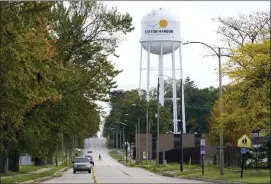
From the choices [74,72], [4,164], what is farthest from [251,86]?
[4,164]

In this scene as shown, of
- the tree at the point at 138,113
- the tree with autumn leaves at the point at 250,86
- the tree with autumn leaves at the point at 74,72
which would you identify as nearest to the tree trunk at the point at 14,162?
the tree with autumn leaves at the point at 74,72

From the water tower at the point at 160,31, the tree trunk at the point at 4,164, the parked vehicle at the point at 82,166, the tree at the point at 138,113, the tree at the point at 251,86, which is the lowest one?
the parked vehicle at the point at 82,166

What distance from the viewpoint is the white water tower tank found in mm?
88312

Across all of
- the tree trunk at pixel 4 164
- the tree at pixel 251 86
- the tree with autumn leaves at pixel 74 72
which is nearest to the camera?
the tree at pixel 251 86

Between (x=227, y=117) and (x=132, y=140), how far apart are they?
402 feet

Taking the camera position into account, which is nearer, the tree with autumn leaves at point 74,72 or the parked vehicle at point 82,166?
the tree with autumn leaves at point 74,72

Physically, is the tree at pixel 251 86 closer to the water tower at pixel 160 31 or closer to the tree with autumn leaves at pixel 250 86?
the tree with autumn leaves at pixel 250 86

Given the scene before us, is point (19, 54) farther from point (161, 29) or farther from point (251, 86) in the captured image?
point (161, 29)

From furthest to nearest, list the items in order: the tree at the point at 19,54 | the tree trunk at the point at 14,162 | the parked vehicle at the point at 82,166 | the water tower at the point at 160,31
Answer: the water tower at the point at 160,31 < the parked vehicle at the point at 82,166 < the tree trunk at the point at 14,162 < the tree at the point at 19,54

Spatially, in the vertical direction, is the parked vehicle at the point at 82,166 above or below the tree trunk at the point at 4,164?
below

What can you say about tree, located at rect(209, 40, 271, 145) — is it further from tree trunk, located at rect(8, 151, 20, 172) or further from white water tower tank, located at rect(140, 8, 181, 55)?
white water tower tank, located at rect(140, 8, 181, 55)

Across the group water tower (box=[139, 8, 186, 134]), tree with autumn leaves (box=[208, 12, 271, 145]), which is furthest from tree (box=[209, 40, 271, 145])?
water tower (box=[139, 8, 186, 134])

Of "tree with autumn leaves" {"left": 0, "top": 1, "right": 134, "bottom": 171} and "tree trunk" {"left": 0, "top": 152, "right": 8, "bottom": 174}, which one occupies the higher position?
"tree with autumn leaves" {"left": 0, "top": 1, "right": 134, "bottom": 171}

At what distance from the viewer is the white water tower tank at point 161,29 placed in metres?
88.3
